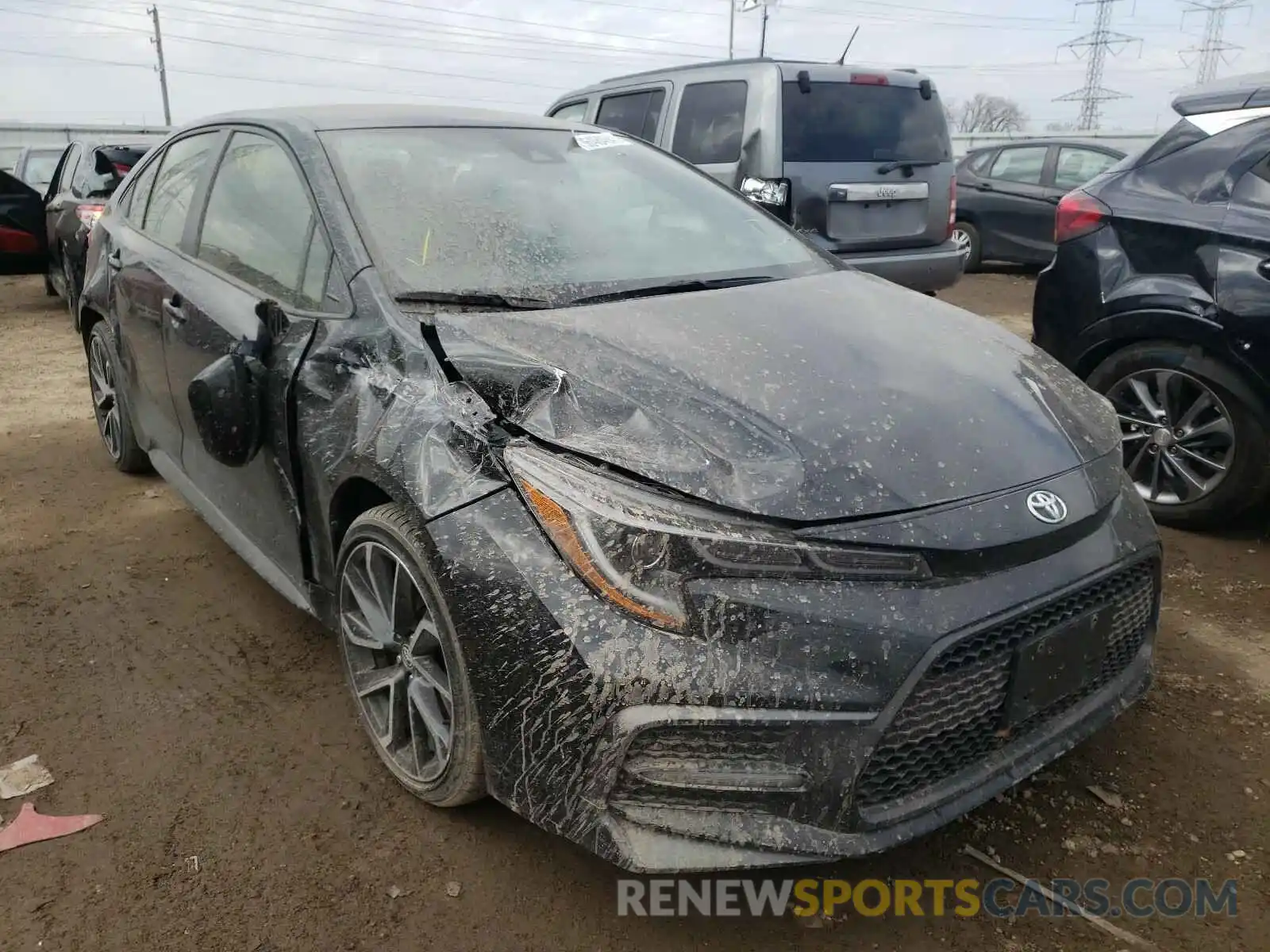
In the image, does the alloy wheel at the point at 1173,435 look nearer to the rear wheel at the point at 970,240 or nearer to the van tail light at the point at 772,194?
the van tail light at the point at 772,194

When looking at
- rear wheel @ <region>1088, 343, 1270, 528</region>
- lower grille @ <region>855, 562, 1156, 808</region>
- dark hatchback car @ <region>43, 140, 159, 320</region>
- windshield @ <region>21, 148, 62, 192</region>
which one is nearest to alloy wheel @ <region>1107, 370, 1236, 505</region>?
rear wheel @ <region>1088, 343, 1270, 528</region>

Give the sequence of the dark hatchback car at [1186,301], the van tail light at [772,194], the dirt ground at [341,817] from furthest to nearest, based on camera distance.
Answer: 1. the van tail light at [772,194]
2. the dark hatchback car at [1186,301]
3. the dirt ground at [341,817]

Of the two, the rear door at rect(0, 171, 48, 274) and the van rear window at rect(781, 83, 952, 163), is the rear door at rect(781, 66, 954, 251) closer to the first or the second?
the van rear window at rect(781, 83, 952, 163)

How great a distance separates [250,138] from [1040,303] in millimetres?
3201

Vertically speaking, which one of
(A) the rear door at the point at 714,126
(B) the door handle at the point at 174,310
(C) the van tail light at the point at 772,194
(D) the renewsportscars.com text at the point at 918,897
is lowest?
(D) the renewsportscars.com text at the point at 918,897

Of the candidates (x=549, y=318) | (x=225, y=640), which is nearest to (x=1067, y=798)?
(x=549, y=318)

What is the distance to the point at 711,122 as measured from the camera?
6.24 meters

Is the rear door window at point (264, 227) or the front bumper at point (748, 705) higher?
the rear door window at point (264, 227)

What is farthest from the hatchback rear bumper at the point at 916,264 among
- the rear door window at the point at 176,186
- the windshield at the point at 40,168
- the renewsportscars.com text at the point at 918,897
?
the windshield at the point at 40,168

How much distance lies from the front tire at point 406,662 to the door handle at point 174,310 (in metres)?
1.24

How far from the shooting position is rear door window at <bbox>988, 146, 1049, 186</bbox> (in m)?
10.5

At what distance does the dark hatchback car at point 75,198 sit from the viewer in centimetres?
701

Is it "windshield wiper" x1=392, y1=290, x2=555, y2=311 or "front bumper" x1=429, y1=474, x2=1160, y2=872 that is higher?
"windshield wiper" x1=392, y1=290, x2=555, y2=311

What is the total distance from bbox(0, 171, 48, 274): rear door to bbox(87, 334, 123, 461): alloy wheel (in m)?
4.96
